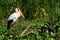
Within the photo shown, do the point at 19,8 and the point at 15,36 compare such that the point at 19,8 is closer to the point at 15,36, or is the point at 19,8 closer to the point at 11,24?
the point at 11,24

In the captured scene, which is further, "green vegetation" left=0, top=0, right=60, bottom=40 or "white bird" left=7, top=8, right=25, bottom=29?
"green vegetation" left=0, top=0, right=60, bottom=40

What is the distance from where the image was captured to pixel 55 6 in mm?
10281

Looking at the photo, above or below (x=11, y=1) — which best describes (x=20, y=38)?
below

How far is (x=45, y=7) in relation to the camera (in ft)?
34.6

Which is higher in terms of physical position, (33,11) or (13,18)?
(33,11)

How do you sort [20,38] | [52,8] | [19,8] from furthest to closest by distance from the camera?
[19,8], [52,8], [20,38]

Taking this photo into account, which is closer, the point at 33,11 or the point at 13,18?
the point at 13,18

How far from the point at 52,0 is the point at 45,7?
1.34ft

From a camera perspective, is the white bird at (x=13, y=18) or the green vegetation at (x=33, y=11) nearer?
the white bird at (x=13, y=18)

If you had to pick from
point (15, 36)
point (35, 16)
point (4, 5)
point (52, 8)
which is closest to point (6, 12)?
point (4, 5)

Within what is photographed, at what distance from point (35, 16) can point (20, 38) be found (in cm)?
315

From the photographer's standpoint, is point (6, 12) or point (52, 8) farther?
point (6, 12)

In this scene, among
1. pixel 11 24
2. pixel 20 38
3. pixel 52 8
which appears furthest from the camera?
pixel 52 8

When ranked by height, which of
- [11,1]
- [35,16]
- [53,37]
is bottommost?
[53,37]
